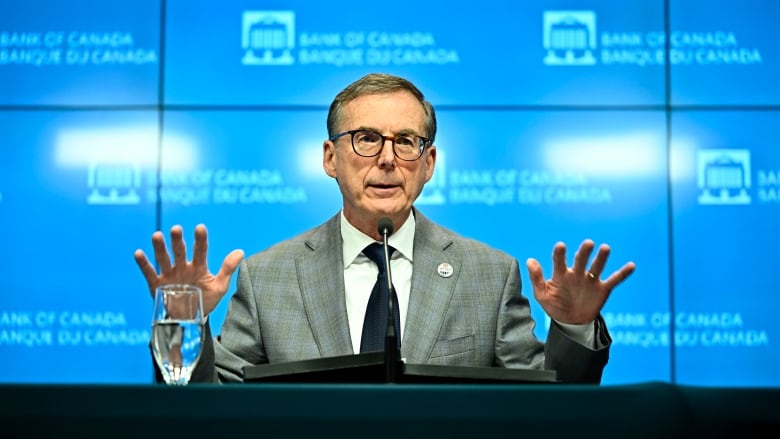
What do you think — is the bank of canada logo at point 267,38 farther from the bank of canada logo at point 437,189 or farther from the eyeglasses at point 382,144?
the eyeglasses at point 382,144

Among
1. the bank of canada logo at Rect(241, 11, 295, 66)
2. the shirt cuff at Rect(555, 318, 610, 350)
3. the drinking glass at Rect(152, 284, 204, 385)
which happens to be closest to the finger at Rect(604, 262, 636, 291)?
the shirt cuff at Rect(555, 318, 610, 350)

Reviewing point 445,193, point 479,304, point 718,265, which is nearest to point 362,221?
point 479,304

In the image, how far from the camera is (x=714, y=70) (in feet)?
13.7

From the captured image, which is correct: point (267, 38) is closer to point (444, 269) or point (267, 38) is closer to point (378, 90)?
point (378, 90)

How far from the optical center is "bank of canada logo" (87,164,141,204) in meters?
4.14

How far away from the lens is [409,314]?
2.56 m

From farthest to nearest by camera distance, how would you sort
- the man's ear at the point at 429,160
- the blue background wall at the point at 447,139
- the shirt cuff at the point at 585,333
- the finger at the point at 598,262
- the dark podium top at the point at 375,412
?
1. the blue background wall at the point at 447,139
2. the man's ear at the point at 429,160
3. the shirt cuff at the point at 585,333
4. the finger at the point at 598,262
5. the dark podium top at the point at 375,412

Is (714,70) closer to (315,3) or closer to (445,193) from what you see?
(445,193)

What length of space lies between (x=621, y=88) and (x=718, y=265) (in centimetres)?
87

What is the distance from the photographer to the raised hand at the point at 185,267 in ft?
6.39

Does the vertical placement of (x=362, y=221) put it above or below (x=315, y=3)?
below

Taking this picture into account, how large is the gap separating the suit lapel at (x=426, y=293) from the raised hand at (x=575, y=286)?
0.48m

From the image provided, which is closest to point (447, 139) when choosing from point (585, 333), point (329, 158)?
point (329, 158)

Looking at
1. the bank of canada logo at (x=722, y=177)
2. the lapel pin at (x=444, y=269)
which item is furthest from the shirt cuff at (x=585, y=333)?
the bank of canada logo at (x=722, y=177)
